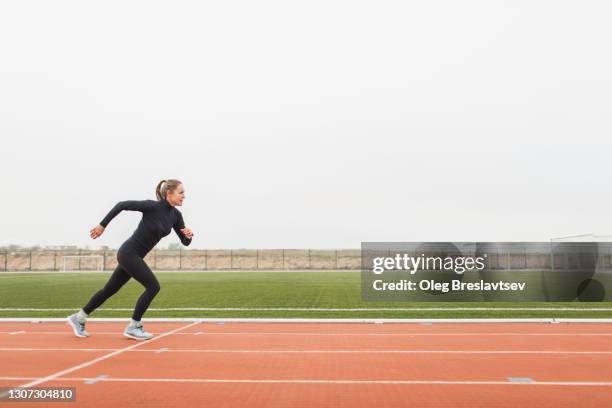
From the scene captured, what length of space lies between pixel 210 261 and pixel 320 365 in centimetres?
5390

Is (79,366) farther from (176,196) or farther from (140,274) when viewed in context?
(176,196)

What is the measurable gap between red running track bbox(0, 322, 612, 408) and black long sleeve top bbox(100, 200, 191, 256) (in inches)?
56.2

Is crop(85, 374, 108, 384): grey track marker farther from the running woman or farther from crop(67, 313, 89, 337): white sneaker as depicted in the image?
crop(67, 313, 89, 337): white sneaker

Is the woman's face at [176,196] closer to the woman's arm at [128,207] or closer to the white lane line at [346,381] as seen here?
the woman's arm at [128,207]

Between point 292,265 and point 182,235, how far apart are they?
50.6 m

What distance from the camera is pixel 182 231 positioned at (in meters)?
7.98

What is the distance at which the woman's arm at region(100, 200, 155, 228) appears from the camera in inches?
289

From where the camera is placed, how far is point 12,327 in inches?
378

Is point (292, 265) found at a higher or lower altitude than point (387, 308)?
lower

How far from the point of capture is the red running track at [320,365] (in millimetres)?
4773

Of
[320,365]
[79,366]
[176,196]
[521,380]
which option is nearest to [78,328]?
[79,366]

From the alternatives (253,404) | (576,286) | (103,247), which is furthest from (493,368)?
(103,247)

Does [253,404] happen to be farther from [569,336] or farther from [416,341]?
[569,336]

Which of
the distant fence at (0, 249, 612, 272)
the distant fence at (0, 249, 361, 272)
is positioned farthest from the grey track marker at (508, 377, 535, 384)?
the distant fence at (0, 249, 361, 272)
